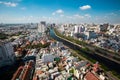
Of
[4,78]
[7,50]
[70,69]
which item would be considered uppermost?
[7,50]

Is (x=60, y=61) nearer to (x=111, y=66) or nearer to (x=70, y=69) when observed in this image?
(x=70, y=69)

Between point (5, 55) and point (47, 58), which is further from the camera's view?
point (47, 58)

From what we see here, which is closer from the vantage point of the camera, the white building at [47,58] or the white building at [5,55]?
the white building at [5,55]

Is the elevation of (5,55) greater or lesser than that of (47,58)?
greater

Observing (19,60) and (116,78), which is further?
(19,60)

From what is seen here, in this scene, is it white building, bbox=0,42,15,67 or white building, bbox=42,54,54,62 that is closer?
white building, bbox=0,42,15,67

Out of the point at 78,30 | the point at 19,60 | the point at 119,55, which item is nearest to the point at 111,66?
the point at 119,55

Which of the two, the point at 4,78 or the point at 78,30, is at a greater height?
the point at 78,30

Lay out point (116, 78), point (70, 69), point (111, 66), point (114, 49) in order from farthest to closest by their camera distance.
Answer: point (114, 49), point (111, 66), point (70, 69), point (116, 78)

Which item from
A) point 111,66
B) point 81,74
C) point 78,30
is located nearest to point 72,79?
point 81,74

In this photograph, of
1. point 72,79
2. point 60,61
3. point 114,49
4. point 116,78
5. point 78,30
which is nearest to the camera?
point 72,79
